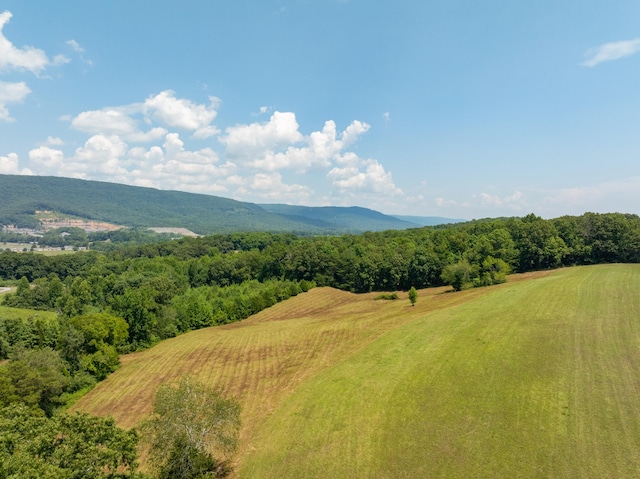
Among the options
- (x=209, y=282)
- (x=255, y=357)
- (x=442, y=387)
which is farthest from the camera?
(x=209, y=282)

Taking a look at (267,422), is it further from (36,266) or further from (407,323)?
(36,266)

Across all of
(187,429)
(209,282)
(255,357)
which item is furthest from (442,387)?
(209,282)

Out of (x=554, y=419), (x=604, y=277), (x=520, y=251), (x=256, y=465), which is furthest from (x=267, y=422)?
(x=520, y=251)

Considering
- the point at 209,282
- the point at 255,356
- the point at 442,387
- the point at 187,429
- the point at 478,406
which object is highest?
the point at 478,406

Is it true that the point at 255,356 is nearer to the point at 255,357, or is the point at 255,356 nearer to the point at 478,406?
the point at 255,357

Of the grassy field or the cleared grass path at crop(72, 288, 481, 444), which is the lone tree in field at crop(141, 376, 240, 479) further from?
the cleared grass path at crop(72, 288, 481, 444)

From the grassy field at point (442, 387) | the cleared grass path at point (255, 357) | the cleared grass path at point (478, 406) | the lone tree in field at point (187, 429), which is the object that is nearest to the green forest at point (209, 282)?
the cleared grass path at point (255, 357)

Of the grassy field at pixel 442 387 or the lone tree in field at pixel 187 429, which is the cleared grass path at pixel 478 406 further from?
the lone tree in field at pixel 187 429
